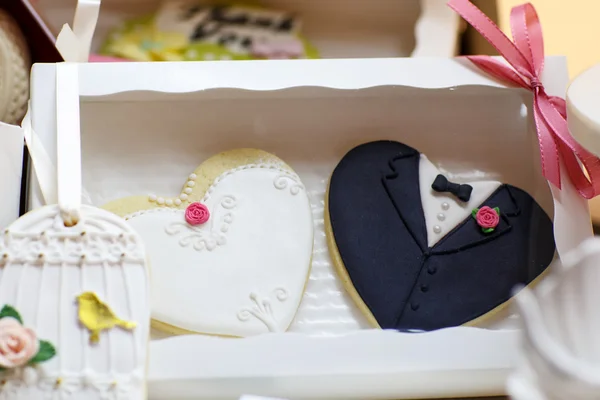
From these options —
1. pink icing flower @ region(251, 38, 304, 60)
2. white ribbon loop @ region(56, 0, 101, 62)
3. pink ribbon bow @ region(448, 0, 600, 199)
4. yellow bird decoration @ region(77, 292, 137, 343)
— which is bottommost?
yellow bird decoration @ region(77, 292, 137, 343)

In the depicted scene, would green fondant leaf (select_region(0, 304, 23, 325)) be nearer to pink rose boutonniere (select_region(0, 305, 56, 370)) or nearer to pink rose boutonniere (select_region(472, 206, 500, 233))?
pink rose boutonniere (select_region(0, 305, 56, 370))

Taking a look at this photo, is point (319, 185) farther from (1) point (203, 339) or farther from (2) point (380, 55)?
(2) point (380, 55)

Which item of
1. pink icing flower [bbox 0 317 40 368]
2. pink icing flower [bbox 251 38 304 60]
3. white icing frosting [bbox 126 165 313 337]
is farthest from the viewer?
pink icing flower [bbox 251 38 304 60]

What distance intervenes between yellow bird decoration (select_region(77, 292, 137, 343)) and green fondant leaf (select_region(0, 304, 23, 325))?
5 centimetres

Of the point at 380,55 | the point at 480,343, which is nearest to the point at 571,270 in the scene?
the point at 480,343

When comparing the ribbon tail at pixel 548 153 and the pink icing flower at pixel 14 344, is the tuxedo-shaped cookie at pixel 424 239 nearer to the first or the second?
the ribbon tail at pixel 548 153

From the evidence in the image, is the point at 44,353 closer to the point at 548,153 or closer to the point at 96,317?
the point at 96,317

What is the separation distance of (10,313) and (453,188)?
1.51ft

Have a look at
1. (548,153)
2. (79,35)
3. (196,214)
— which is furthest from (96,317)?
(548,153)

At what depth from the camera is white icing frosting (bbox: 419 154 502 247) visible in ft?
2.41

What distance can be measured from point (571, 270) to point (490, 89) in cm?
37

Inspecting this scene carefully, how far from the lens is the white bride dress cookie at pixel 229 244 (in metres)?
0.67

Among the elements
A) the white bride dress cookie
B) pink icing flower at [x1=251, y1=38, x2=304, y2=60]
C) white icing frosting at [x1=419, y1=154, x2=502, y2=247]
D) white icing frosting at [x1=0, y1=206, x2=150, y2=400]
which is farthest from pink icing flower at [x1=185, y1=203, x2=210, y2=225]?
pink icing flower at [x1=251, y1=38, x2=304, y2=60]

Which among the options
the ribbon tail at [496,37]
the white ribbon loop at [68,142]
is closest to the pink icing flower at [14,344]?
the white ribbon loop at [68,142]
